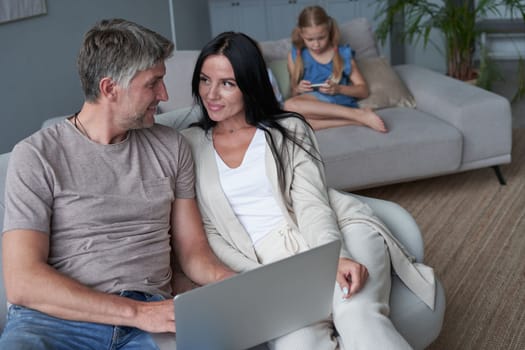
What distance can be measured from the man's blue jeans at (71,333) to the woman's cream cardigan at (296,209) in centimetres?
38

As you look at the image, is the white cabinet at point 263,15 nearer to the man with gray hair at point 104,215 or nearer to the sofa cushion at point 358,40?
the sofa cushion at point 358,40

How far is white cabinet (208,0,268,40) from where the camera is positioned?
5.45m

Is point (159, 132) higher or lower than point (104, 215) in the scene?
higher

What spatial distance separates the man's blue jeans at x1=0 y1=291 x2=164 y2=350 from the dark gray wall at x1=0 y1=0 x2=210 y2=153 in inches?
76.9

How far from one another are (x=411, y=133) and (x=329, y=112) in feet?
1.24

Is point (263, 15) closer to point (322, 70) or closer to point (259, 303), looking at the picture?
point (322, 70)

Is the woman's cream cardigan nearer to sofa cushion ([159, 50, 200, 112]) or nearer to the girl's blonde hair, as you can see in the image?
sofa cushion ([159, 50, 200, 112])

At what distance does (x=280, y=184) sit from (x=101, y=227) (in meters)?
0.51

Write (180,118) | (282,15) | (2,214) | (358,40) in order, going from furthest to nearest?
(282,15) < (358,40) < (180,118) < (2,214)

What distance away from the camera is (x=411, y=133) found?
3295 mm

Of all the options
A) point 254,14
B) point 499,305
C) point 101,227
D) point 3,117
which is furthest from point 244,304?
point 254,14

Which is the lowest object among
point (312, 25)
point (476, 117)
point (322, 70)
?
point (476, 117)

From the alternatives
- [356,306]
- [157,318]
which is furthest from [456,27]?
[157,318]

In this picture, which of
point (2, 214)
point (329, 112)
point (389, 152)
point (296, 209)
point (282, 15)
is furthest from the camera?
point (282, 15)
